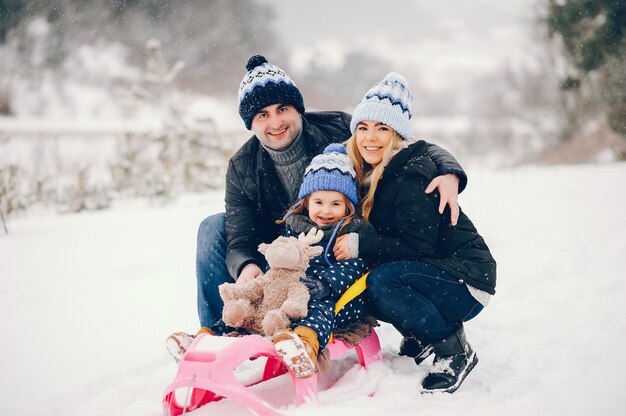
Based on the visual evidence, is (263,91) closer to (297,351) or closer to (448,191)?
(448,191)

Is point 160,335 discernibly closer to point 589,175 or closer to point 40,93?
point 589,175

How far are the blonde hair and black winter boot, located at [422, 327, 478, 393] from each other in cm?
64

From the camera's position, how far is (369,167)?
8.45 ft

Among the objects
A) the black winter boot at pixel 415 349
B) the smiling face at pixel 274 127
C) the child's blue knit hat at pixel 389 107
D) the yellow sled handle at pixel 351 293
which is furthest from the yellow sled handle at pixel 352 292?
the smiling face at pixel 274 127

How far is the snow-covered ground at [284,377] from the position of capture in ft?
6.70

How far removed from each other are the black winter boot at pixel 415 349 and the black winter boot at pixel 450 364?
0.14 metres

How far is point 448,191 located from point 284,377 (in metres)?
1.06

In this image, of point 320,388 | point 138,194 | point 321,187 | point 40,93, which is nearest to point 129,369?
point 320,388

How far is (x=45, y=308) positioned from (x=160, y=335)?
819 millimetres

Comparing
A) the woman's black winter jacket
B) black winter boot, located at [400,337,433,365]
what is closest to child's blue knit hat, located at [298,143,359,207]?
the woman's black winter jacket

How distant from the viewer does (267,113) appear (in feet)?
8.85

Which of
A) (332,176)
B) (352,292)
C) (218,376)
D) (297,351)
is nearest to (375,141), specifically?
(332,176)

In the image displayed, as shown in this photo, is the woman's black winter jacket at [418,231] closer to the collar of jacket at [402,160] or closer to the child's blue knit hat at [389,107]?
the collar of jacket at [402,160]

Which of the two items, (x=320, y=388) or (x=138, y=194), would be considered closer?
(x=320, y=388)
